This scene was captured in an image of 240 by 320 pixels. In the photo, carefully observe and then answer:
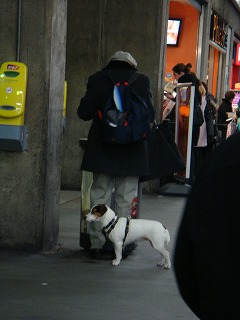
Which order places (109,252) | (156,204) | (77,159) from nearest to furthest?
(109,252)
(156,204)
(77,159)

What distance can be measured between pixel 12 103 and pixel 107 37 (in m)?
5.86

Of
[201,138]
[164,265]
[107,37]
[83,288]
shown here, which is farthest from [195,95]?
[83,288]

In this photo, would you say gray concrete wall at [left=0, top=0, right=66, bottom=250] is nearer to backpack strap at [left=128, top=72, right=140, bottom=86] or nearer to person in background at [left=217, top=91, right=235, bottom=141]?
backpack strap at [left=128, top=72, right=140, bottom=86]

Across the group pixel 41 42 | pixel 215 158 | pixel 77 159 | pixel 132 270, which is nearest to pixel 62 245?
pixel 132 270

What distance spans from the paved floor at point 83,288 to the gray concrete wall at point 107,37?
4.63m

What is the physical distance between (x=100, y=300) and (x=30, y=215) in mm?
1836

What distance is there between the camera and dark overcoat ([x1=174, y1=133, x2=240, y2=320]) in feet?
4.87

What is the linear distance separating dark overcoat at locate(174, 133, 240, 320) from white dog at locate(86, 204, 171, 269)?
18.0 ft

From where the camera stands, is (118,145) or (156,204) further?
(156,204)

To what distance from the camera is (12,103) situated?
283 inches

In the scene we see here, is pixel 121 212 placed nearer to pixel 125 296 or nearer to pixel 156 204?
pixel 125 296

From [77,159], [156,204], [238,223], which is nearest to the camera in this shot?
[238,223]

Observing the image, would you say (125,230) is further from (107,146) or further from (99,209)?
→ (107,146)

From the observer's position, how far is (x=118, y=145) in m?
7.34
